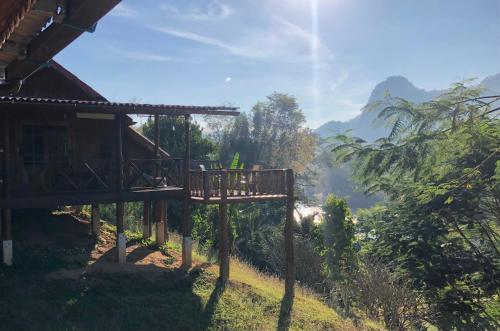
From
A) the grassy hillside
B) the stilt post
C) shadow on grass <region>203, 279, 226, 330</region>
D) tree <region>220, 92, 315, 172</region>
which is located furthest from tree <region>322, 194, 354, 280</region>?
tree <region>220, 92, 315, 172</region>

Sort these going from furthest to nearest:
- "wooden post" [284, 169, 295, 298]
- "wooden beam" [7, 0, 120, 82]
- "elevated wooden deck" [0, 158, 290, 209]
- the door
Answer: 1. "wooden post" [284, 169, 295, 298]
2. the door
3. "elevated wooden deck" [0, 158, 290, 209]
4. "wooden beam" [7, 0, 120, 82]

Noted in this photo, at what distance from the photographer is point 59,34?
3.04m

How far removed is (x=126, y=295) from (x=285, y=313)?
14.9 ft

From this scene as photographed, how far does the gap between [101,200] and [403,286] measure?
10.6 m

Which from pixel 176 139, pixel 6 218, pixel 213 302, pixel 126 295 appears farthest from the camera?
pixel 176 139

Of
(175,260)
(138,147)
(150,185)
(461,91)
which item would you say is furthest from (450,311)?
(138,147)

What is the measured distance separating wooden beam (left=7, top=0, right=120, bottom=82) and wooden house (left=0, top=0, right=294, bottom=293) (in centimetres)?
834

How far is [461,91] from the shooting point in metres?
13.5

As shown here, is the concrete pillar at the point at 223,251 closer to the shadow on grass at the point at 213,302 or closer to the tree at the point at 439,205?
the shadow on grass at the point at 213,302

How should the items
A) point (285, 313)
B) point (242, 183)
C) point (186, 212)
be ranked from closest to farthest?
point (285, 313) < point (186, 212) < point (242, 183)

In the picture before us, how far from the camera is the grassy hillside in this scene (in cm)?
1027

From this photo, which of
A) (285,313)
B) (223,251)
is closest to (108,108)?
(223,251)

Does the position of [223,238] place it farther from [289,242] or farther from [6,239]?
[6,239]

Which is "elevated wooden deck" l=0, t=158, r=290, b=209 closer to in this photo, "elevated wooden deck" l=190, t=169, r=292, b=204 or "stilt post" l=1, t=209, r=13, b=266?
"elevated wooden deck" l=190, t=169, r=292, b=204
